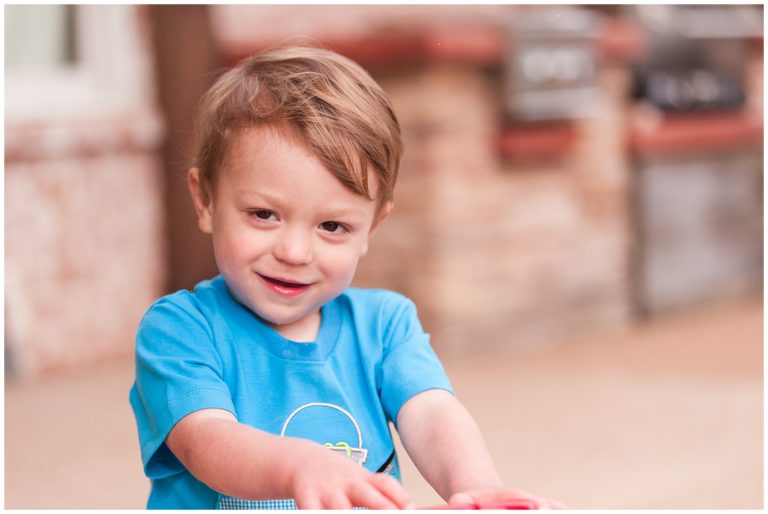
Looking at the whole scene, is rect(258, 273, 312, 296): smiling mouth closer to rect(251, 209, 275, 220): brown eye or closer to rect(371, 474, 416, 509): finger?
rect(251, 209, 275, 220): brown eye

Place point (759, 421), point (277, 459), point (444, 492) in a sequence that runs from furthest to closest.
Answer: point (759, 421) < point (444, 492) < point (277, 459)

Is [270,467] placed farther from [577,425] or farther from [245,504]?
[577,425]

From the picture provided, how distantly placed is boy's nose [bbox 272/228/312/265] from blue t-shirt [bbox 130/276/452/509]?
0.44 feet

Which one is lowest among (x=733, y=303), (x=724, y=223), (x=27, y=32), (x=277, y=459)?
(x=733, y=303)

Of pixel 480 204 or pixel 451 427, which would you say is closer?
pixel 451 427

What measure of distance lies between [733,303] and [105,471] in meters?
3.43

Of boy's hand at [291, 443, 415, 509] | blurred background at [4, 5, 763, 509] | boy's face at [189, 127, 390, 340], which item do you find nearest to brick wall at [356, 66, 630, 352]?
blurred background at [4, 5, 763, 509]

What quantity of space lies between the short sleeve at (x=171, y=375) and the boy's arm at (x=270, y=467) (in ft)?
0.06

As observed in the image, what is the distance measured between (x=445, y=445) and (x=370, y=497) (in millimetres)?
324

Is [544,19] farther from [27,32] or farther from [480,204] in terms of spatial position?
[27,32]

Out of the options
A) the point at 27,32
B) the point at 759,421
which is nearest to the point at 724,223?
the point at 759,421

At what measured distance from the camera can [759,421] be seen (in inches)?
140

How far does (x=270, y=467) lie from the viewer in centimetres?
119

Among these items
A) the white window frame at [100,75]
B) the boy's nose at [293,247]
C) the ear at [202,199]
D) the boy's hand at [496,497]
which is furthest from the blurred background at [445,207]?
the boy's hand at [496,497]
